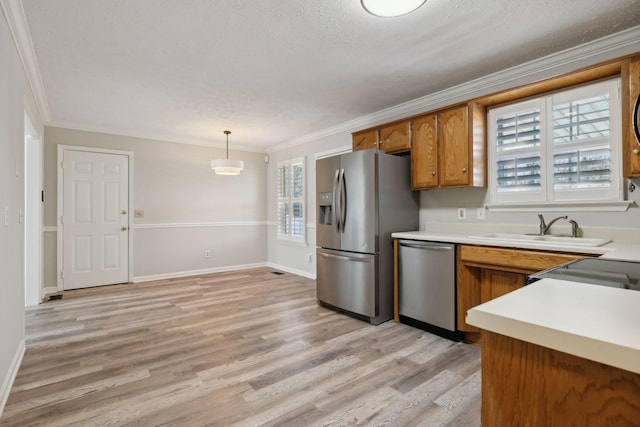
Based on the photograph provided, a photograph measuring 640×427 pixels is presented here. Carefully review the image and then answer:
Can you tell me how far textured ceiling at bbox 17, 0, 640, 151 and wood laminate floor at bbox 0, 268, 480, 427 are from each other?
2364mm

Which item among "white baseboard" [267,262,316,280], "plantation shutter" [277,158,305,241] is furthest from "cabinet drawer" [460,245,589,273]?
"plantation shutter" [277,158,305,241]

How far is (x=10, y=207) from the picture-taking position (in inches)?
81.8

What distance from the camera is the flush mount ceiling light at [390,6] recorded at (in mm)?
1824

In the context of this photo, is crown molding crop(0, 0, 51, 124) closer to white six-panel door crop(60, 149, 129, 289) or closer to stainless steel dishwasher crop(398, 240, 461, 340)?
white six-panel door crop(60, 149, 129, 289)

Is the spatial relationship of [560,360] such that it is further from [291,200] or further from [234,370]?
[291,200]

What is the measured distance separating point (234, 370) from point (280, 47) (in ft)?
7.93

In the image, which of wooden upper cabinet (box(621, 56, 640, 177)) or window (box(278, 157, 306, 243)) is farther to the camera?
window (box(278, 157, 306, 243))

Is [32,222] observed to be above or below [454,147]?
below

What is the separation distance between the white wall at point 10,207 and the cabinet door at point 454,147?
10.5 feet

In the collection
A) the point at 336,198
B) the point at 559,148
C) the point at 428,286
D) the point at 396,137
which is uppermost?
the point at 396,137

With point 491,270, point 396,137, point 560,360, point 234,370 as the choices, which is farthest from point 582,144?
point 234,370

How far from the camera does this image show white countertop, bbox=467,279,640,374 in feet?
1.82

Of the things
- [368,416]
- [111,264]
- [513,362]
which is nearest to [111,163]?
[111,264]

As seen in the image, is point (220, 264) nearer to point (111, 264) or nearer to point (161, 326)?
point (111, 264)
